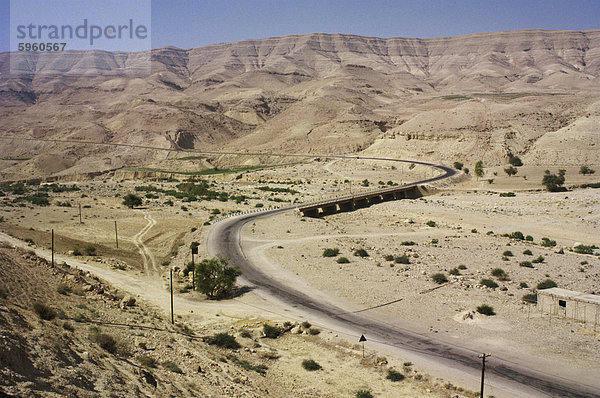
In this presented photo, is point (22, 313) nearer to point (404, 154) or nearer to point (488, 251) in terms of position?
point (488, 251)

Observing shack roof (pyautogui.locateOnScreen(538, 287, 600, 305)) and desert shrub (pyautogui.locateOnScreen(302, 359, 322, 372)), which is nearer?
desert shrub (pyautogui.locateOnScreen(302, 359, 322, 372))

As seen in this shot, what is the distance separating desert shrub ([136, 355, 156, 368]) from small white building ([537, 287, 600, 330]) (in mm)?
15296

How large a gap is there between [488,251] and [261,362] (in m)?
21.5

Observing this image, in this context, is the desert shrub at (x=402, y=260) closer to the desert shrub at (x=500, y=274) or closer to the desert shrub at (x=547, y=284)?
the desert shrub at (x=500, y=274)

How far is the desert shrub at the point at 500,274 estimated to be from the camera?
89.5ft

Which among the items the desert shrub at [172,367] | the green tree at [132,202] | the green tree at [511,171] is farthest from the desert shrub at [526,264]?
the green tree at [511,171]

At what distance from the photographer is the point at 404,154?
9388 centimetres

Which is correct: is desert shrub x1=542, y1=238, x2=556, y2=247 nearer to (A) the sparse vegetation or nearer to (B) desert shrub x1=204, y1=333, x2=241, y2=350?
(B) desert shrub x1=204, y1=333, x2=241, y2=350

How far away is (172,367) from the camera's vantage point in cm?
1467

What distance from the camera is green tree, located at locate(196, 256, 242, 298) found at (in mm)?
24594

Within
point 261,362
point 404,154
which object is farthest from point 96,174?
point 261,362

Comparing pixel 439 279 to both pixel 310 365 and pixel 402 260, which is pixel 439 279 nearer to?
pixel 402 260

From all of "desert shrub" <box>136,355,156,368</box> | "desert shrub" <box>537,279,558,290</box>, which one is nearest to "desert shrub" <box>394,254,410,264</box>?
"desert shrub" <box>537,279,558,290</box>

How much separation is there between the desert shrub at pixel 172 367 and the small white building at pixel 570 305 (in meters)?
14.7
